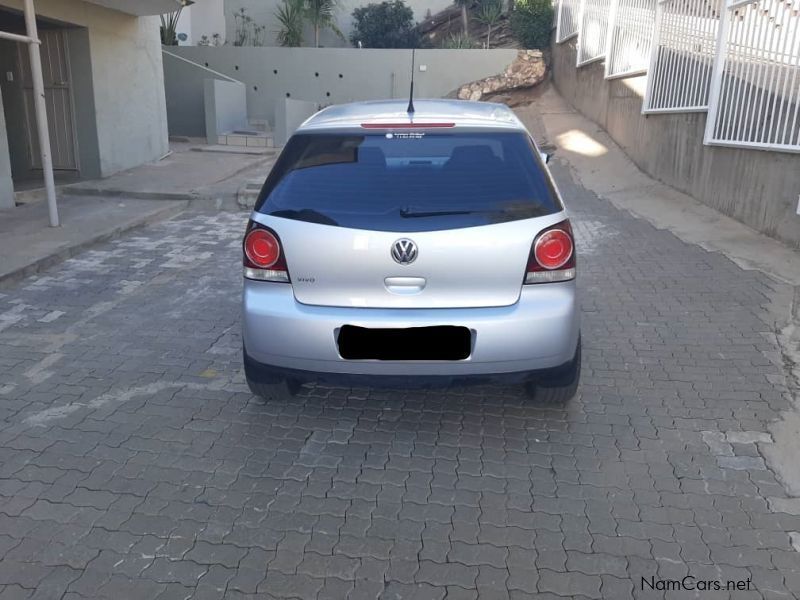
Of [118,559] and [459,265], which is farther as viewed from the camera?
[459,265]

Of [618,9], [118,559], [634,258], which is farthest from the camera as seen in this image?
[618,9]

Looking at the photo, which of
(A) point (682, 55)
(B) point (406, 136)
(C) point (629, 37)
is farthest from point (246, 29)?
(B) point (406, 136)

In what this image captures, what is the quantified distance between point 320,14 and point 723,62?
1739cm

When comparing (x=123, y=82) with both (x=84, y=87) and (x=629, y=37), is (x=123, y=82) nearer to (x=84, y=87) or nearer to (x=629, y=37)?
(x=84, y=87)

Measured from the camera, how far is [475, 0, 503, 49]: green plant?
75.7 feet

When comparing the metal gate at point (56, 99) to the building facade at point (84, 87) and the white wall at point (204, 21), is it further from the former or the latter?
the white wall at point (204, 21)

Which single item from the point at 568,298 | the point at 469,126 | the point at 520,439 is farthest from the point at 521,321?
the point at 469,126

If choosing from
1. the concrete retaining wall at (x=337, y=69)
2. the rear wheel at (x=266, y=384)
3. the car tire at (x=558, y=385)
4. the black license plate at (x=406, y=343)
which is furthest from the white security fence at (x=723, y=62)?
the concrete retaining wall at (x=337, y=69)

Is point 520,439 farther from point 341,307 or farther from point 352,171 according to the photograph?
point 352,171

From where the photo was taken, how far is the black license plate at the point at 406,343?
10.4 feet

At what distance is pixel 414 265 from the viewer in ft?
10.3

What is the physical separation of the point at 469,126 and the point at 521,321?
105cm

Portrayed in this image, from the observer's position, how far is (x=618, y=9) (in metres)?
13.0

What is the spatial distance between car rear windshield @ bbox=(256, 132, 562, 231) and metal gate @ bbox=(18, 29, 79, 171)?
916 centimetres
